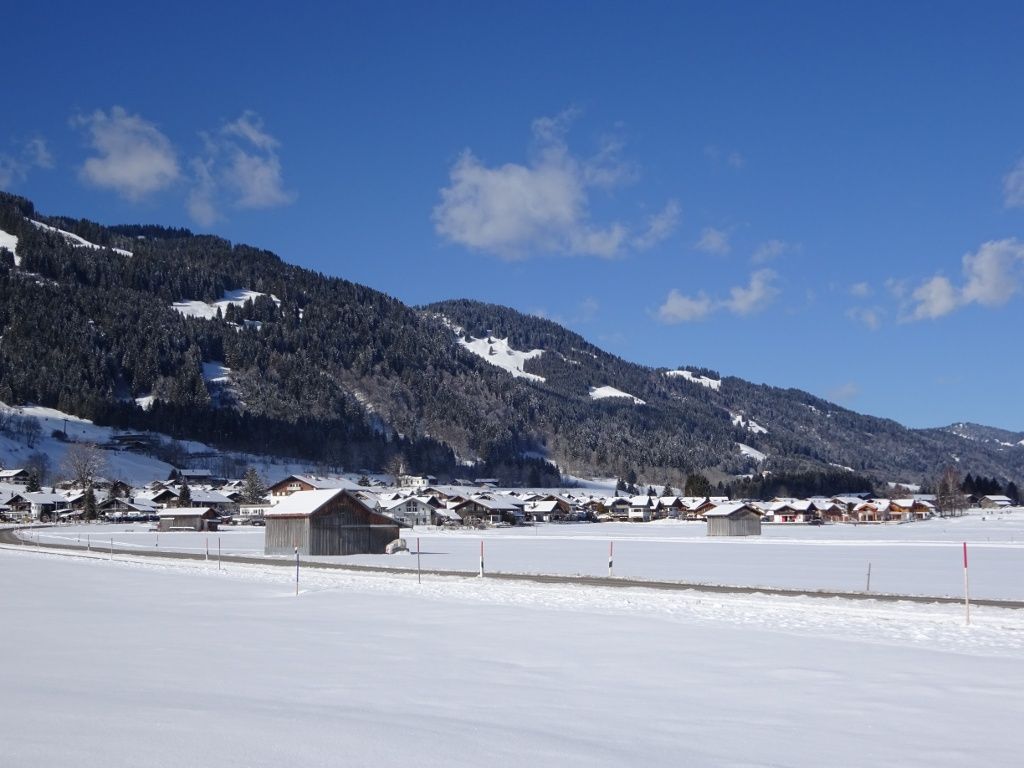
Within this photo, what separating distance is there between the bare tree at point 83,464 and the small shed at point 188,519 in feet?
99.8

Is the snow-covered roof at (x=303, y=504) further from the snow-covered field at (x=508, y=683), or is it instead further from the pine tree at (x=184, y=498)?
the pine tree at (x=184, y=498)

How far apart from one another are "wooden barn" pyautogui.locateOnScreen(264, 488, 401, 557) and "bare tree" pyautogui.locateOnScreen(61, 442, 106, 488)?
99.8 metres

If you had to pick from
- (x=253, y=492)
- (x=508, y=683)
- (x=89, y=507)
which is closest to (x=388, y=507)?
(x=253, y=492)

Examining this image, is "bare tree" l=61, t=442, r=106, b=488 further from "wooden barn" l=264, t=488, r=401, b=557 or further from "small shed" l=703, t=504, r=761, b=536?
"wooden barn" l=264, t=488, r=401, b=557

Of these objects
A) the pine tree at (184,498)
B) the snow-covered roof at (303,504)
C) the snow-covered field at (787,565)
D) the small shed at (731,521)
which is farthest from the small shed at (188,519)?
the snow-covered roof at (303,504)

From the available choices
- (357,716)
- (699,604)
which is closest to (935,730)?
(357,716)

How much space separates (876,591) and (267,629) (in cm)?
2090

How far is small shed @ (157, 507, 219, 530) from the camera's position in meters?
120

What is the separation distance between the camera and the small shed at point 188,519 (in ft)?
392

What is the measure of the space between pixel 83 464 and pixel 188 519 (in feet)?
156

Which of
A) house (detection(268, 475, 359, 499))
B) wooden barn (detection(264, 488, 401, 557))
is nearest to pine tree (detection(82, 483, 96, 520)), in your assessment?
house (detection(268, 475, 359, 499))

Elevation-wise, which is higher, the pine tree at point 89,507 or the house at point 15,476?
the house at point 15,476

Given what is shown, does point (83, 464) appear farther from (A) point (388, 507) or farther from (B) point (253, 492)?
(A) point (388, 507)

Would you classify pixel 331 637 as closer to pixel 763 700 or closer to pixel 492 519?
pixel 763 700
